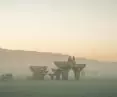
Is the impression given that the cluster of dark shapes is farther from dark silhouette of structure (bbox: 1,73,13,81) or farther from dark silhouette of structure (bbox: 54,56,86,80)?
dark silhouette of structure (bbox: 1,73,13,81)

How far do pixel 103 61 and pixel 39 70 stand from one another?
441 mm

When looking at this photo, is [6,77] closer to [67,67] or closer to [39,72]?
[39,72]

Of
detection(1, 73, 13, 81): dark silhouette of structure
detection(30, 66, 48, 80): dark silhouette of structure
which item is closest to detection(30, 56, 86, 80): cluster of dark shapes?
detection(30, 66, 48, 80): dark silhouette of structure

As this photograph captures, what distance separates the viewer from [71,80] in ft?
5.82

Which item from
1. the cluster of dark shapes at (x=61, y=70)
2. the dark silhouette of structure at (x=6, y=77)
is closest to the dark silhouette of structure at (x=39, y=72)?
the cluster of dark shapes at (x=61, y=70)

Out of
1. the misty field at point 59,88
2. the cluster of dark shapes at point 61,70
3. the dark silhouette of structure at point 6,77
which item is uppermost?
the cluster of dark shapes at point 61,70

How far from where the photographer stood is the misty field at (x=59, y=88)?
1.72 metres

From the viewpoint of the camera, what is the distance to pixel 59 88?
5.75 ft

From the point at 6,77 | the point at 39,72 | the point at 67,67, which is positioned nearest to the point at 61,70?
the point at 67,67

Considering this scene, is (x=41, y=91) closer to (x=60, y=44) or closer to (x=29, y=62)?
(x=29, y=62)

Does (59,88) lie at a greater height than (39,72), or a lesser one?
lesser

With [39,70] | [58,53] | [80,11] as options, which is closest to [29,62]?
[39,70]

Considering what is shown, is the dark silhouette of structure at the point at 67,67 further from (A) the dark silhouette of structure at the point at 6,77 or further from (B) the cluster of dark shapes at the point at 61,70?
(A) the dark silhouette of structure at the point at 6,77

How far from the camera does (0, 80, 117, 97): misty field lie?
5.65 ft
